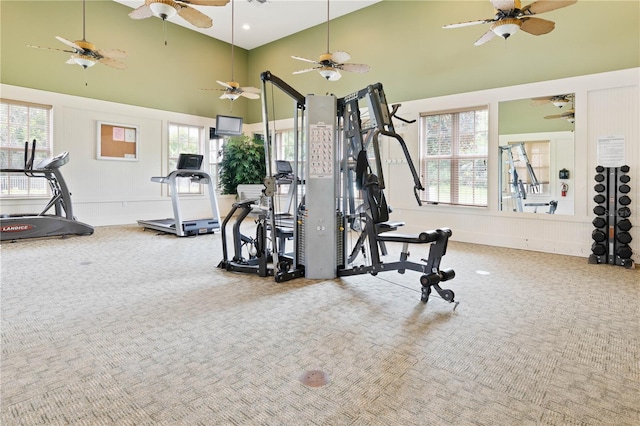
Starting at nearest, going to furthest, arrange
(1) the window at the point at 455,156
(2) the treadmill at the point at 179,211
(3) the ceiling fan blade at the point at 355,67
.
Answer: (3) the ceiling fan blade at the point at 355,67 → (1) the window at the point at 455,156 → (2) the treadmill at the point at 179,211

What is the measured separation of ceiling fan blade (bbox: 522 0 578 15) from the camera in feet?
13.3

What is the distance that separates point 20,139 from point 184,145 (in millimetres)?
3445

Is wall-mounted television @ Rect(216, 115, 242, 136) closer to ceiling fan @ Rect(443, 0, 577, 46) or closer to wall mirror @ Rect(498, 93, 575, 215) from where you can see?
wall mirror @ Rect(498, 93, 575, 215)

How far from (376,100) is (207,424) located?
3077 mm

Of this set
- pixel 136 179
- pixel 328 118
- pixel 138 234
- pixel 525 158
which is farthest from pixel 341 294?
pixel 136 179

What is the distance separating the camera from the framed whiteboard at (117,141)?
826cm

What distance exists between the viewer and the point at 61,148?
7.67 metres

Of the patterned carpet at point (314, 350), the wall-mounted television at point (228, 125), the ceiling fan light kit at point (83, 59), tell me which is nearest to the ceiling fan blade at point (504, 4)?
the patterned carpet at point (314, 350)

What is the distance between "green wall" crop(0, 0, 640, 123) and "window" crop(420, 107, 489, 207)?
0.57 meters

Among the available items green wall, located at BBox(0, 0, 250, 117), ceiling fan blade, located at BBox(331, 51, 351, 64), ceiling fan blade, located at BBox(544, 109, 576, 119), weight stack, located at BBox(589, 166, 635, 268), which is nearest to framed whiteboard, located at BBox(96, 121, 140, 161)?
green wall, located at BBox(0, 0, 250, 117)

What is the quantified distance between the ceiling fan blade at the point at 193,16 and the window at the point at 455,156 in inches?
170

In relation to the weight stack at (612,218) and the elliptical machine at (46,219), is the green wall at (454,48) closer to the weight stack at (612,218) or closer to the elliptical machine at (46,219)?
the weight stack at (612,218)

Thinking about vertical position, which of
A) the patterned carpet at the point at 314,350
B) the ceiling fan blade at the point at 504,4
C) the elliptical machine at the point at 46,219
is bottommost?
the patterned carpet at the point at 314,350

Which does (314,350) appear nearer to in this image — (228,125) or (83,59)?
(83,59)
